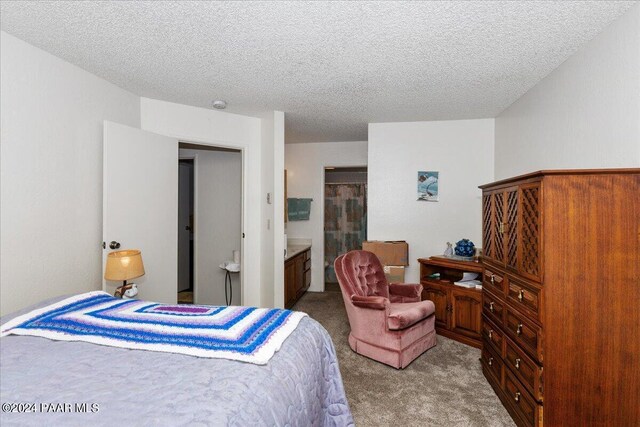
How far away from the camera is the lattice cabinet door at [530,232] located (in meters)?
1.81

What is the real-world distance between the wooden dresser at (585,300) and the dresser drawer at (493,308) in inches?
19.1

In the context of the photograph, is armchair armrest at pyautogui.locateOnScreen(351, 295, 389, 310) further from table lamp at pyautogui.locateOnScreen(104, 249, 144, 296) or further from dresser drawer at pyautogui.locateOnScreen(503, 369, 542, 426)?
table lamp at pyautogui.locateOnScreen(104, 249, 144, 296)

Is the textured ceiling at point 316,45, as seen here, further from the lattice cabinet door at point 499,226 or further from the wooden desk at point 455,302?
the wooden desk at point 455,302

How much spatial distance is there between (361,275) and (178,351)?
7.24 feet

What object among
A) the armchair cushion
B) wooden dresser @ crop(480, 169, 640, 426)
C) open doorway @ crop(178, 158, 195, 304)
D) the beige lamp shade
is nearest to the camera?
wooden dresser @ crop(480, 169, 640, 426)

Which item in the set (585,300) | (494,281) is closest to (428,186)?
(494,281)

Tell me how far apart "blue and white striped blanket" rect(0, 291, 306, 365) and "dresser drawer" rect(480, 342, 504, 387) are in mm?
1614

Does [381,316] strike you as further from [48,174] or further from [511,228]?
[48,174]

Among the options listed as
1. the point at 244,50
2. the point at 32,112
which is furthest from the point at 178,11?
the point at 32,112

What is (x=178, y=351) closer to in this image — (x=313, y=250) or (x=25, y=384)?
(x=25, y=384)

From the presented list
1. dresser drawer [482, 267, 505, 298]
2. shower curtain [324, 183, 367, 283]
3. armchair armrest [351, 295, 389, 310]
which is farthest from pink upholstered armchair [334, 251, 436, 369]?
shower curtain [324, 183, 367, 283]

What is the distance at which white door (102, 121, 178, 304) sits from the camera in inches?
111

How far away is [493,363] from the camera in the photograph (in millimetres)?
2490

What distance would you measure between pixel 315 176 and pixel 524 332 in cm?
396
